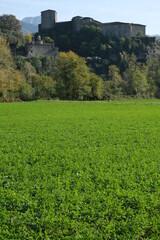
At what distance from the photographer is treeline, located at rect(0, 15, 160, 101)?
56.2 metres

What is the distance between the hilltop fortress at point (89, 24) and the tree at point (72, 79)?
7253 cm

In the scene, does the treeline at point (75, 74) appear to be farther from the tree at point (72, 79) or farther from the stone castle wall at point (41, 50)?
the stone castle wall at point (41, 50)

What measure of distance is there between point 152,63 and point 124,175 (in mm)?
96860

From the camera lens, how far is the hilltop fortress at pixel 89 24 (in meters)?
129

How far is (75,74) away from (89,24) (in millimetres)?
78179

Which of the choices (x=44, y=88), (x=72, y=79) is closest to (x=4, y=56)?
(x=44, y=88)

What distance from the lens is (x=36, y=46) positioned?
367 feet

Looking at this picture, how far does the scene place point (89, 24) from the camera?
5172 inches

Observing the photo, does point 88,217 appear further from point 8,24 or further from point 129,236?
point 8,24

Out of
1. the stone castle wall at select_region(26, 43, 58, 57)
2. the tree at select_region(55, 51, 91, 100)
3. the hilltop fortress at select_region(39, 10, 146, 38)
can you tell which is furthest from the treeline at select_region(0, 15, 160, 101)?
the hilltop fortress at select_region(39, 10, 146, 38)

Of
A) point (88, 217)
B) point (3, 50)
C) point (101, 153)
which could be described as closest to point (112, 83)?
point (3, 50)

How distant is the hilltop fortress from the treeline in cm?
799

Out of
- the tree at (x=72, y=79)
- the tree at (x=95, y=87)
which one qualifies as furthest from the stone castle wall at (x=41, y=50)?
the tree at (x=95, y=87)

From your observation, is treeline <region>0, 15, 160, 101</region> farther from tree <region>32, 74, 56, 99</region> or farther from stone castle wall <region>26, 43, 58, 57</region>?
stone castle wall <region>26, 43, 58, 57</region>
